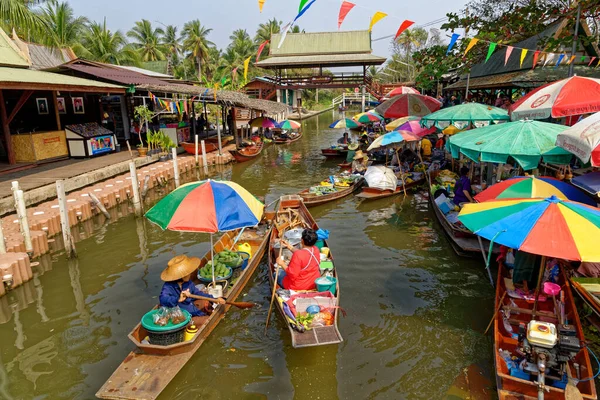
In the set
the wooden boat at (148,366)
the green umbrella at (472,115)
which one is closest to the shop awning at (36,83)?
the wooden boat at (148,366)

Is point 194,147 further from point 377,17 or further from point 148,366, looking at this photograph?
point 148,366

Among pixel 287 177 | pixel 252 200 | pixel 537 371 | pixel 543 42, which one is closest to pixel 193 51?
pixel 287 177

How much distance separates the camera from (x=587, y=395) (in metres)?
4.75

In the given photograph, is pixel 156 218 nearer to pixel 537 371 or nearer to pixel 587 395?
pixel 537 371

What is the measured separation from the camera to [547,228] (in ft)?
17.3

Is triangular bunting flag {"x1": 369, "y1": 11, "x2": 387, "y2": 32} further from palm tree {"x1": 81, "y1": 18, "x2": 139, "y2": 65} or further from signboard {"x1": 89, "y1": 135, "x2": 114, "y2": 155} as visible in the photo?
palm tree {"x1": 81, "y1": 18, "x2": 139, "y2": 65}

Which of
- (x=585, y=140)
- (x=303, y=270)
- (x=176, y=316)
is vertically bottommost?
(x=176, y=316)

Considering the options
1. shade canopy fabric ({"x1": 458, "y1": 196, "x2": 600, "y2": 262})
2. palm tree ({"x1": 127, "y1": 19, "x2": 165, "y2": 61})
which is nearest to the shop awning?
shade canopy fabric ({"x1": 458, "y1": 196, "x2": 600, "y2": 262})

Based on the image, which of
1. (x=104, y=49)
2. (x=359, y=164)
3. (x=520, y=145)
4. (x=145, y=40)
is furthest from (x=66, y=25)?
(x=520, y=145)

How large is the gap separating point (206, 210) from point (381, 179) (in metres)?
10.1

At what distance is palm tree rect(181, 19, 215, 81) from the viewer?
2085 inches

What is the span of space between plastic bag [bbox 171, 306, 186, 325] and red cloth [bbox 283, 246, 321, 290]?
2111 millimetres

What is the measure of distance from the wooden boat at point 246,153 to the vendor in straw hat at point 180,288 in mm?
18003

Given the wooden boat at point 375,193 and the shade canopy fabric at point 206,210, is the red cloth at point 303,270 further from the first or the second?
the wooden boat at point 375,193
